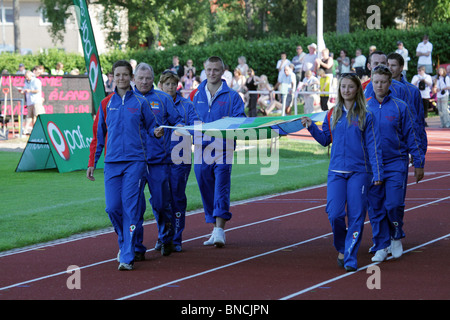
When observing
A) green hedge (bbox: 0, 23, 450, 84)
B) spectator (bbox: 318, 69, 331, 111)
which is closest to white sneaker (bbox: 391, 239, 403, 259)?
spectator (bbox: 318, 69, 331, 111)

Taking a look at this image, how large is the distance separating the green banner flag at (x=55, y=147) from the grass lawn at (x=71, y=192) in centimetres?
25

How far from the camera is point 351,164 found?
7430 mm

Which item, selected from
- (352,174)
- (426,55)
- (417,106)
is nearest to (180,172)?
(352,174)

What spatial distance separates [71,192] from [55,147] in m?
3.05

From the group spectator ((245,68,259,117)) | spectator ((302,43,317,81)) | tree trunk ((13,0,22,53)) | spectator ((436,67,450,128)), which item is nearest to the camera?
spectator ((436,67,450,128))

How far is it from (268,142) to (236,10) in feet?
173

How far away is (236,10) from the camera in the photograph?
234ft

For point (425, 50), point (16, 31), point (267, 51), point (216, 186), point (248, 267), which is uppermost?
point (16, 31)

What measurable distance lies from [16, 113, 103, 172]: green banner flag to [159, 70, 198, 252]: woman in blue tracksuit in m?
7.96

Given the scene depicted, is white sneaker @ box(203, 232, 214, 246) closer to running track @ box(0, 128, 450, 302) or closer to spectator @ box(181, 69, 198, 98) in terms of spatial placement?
running track @ box(0, 128, 450, 302)

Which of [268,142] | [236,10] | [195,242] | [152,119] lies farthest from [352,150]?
[236,10]

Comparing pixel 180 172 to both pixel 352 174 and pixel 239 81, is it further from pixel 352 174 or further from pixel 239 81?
pixel 239 81

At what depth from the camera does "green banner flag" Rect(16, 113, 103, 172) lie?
54.1 ft
